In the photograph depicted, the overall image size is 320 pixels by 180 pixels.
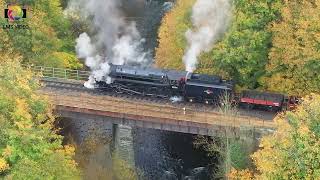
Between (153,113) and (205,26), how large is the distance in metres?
9.63

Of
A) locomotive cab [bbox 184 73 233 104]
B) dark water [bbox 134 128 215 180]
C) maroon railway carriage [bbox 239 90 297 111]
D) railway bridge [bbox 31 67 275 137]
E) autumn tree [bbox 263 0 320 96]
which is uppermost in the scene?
autumn tree [bbox 263 0 320 96]

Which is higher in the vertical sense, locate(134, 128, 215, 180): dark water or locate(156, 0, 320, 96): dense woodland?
locate(156, 0, 320, 96): dense woodland

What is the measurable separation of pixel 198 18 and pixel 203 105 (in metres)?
8.20

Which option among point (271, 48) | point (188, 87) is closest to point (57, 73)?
point (188, 87)

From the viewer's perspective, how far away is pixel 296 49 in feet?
129

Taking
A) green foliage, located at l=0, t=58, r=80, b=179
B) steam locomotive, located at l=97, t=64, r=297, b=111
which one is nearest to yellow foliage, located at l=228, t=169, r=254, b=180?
steam locomotive, located at l=97, t=64, r=297, b=111

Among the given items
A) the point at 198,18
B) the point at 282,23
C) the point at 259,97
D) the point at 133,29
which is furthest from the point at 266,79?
the point at 133,29

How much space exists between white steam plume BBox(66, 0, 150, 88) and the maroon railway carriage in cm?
1574

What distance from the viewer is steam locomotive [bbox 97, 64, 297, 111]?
136 feet

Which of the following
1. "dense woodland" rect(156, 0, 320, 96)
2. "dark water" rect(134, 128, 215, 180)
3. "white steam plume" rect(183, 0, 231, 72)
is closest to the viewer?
"dense woodland" rect(156, 0, 320, 96)

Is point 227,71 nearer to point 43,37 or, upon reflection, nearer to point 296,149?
point 43,37

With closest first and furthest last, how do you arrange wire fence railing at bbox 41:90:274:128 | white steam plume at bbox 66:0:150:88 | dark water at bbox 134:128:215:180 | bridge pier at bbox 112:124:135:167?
wire fence railing at bbox 41:90:274:128
dark water at bbox 134:128:215:180
bridge pier at bbox 112:124:135:167
white steam plume at bbox 66:0:150:88

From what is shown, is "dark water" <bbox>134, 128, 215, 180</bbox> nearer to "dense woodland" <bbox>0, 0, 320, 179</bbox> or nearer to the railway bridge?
"dense woodland" <bbox>0, 0, 320, 179</bbox>

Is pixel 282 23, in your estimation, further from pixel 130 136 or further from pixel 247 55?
pixel 130 136
